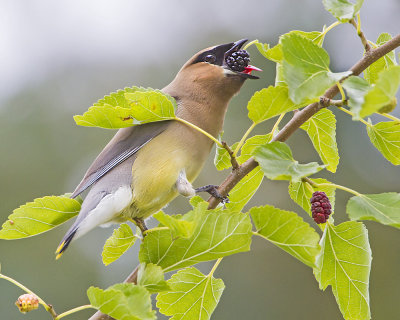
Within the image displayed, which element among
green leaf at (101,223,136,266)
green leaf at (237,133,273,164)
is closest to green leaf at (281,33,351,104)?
green leaf at (237,133,273,164)

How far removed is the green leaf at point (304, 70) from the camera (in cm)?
187

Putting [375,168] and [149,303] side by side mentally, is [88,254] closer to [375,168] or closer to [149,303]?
[375,168]

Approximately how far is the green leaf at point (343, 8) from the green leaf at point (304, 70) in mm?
131

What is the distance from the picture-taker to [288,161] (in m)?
1.99

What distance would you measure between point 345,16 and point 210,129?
1.39 meters

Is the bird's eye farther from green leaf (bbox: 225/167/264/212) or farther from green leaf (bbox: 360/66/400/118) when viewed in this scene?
green leaf (bbox: 360/66/400/118)

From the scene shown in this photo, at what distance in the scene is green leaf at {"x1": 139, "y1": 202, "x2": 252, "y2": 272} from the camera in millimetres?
1983

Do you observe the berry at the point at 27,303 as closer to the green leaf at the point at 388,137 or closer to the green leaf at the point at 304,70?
the green leaf at the point at 304,70

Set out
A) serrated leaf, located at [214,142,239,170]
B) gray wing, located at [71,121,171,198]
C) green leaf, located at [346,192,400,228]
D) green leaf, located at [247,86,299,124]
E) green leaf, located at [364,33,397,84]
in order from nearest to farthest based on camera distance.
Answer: green leaf, located at [346,192,400,228] < green leaf, located at [247,86,299,124] < green leaf, located at [364,33,397,84] < serrated leaf, located at [214,142,239,170] < gray wing, located at [71,121,171,198]

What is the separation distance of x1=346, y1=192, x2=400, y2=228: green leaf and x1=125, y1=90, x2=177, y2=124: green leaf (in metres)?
0.68

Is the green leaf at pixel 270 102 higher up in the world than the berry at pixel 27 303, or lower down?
higher up

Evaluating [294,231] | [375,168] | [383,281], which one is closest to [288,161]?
[294,231]

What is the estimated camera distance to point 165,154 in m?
3.14

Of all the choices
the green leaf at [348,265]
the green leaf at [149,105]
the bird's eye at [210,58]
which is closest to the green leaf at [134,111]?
the green leaf at [149,105]
